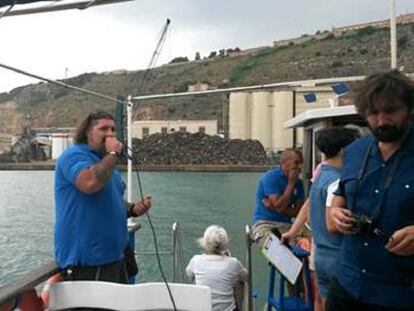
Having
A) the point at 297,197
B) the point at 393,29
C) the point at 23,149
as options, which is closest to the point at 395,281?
the point at 297,197

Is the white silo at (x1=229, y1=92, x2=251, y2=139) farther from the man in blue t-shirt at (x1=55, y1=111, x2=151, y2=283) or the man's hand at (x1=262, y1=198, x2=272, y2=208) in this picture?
the man in blue t-shirt at (x1=55, y1=111, x2=151, y2=283)

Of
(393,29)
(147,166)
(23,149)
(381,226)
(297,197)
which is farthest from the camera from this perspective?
(23,149)

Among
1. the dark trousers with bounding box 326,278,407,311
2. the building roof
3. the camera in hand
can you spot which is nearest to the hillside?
the building roof

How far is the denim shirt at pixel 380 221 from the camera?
2.01 meters

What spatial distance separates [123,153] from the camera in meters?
3.18

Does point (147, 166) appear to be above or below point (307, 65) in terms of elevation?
→ below

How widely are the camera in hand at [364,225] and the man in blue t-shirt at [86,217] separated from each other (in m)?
1.30

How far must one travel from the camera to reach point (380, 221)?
2.04m

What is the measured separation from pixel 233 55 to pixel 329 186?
385 feet

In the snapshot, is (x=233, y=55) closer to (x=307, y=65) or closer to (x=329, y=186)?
(x=307, y=65)

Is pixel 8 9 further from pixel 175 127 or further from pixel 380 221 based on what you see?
pixel 175 127

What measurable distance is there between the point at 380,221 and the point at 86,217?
1557 mm

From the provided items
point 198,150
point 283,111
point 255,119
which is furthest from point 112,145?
point 198,150

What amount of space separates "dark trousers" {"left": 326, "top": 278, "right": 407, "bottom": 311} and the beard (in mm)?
542
